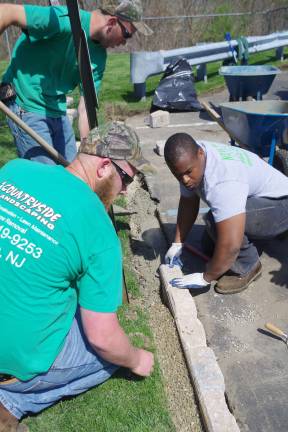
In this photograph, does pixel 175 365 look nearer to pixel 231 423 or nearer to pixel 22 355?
pixel 231 423

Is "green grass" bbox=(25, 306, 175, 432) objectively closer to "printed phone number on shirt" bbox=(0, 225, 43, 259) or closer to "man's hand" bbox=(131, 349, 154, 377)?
"man's hand" bbox=(131, 349, 154, 377)

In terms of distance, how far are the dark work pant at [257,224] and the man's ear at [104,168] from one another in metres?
1.47

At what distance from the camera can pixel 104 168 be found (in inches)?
77.7

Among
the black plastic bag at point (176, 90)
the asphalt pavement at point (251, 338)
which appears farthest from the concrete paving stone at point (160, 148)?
the black plastic bag at point (176, 90)

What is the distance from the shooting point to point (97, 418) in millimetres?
2324

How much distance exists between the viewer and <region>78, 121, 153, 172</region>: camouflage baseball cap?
197cm

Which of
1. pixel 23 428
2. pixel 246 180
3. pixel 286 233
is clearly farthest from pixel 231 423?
pixel 286 233

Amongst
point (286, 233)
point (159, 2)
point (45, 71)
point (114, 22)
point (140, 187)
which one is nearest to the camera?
point (114, 22)

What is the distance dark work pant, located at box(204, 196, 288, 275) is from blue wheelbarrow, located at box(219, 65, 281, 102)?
3.60 meters

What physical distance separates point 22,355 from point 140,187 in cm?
355

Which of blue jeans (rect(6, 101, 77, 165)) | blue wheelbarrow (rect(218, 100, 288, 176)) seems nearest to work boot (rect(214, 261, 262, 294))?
blue wheelbarrow (rect(218, 100, 288, 176))

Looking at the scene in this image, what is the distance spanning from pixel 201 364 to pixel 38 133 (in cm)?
222

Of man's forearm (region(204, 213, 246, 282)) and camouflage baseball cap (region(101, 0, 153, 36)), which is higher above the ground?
camouflage baseball cap (region(101, 0, 153, 36))

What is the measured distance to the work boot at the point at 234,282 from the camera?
331cm
